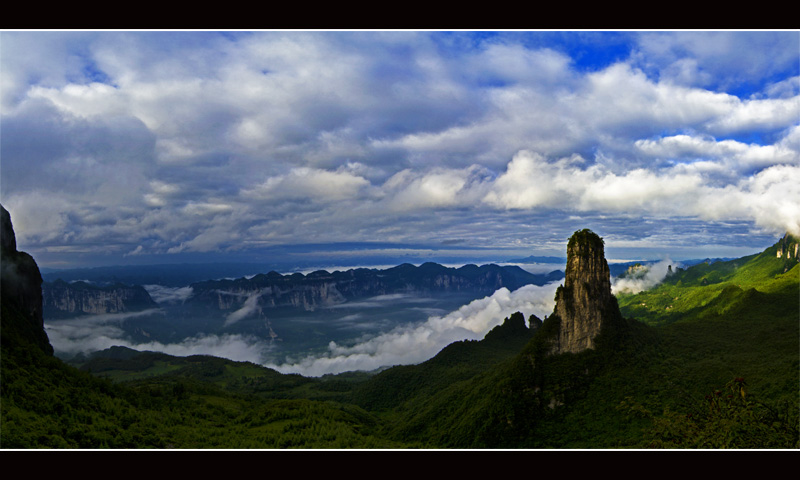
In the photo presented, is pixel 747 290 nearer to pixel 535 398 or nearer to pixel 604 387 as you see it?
pixel 604 387

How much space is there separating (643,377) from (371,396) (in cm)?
7610

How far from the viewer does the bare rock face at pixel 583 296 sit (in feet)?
218

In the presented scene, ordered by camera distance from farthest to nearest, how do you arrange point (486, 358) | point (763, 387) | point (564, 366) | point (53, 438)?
point (486, 358), point (564, 366), point (763, 387), point (53, 438)

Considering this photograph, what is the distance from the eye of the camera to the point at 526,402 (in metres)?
61.3

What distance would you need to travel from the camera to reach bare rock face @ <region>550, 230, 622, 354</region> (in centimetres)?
6631

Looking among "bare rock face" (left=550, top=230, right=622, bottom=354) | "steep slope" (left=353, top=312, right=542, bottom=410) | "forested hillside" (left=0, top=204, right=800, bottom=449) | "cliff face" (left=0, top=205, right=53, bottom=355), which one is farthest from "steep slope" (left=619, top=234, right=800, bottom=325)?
"cliff face" (left=0, top=205, right=53, bottom=355)

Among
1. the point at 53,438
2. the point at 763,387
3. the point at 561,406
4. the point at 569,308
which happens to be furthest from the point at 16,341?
the point at 763,387

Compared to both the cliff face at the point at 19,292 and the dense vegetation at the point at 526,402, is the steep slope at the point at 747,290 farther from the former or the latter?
the cliff face at the point at 19,292

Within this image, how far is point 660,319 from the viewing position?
15300cm

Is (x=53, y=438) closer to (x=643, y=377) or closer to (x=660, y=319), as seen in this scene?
(x=643, y=377)

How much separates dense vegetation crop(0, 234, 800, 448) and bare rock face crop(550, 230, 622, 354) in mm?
2238

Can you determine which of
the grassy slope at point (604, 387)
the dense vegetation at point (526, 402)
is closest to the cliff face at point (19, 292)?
the dense vegetation at point (526, 402)

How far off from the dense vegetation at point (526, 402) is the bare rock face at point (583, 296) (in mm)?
2238

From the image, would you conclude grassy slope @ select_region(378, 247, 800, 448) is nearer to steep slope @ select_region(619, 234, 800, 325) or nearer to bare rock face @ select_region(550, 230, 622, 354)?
bare rock face @ select_region(550, 230, 622, 354)
